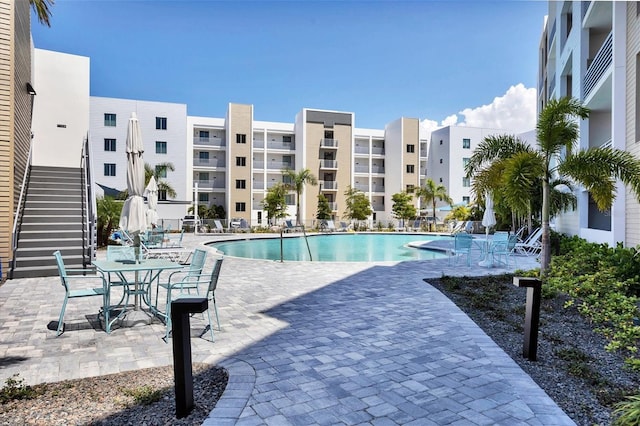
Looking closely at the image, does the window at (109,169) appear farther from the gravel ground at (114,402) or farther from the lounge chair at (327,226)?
the gravel ground at (114,402)

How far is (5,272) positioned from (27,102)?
6.40 meters

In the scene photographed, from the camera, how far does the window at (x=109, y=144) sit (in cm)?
3628

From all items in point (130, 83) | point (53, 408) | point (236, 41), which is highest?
point (130, 83)

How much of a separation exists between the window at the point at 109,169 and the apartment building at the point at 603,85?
113 ft

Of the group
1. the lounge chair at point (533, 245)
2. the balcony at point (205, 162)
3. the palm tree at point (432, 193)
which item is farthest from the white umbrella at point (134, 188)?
the palm tree at point (432, 193)

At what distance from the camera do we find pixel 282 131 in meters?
44.9

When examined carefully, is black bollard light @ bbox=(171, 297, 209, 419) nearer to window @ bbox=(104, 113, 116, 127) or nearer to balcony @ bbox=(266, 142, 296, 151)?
window @ bbox=(104, 113, 116, 127)

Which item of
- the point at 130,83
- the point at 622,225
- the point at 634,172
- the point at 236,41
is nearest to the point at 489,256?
the point at 622,225

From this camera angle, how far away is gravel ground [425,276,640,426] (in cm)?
342

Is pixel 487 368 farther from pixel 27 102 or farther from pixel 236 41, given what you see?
pixel 236 41

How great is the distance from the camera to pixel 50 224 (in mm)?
10977

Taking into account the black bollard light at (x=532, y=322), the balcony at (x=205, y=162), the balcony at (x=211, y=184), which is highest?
the balcony at (x=205, y=162)

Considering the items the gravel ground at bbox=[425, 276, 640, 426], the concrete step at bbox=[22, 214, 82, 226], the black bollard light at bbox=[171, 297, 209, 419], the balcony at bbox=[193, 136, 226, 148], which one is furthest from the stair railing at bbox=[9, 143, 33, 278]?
the balcony at bbox=[193, 136, 226, 148]

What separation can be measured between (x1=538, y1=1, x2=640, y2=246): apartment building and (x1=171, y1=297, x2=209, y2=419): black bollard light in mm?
10644
